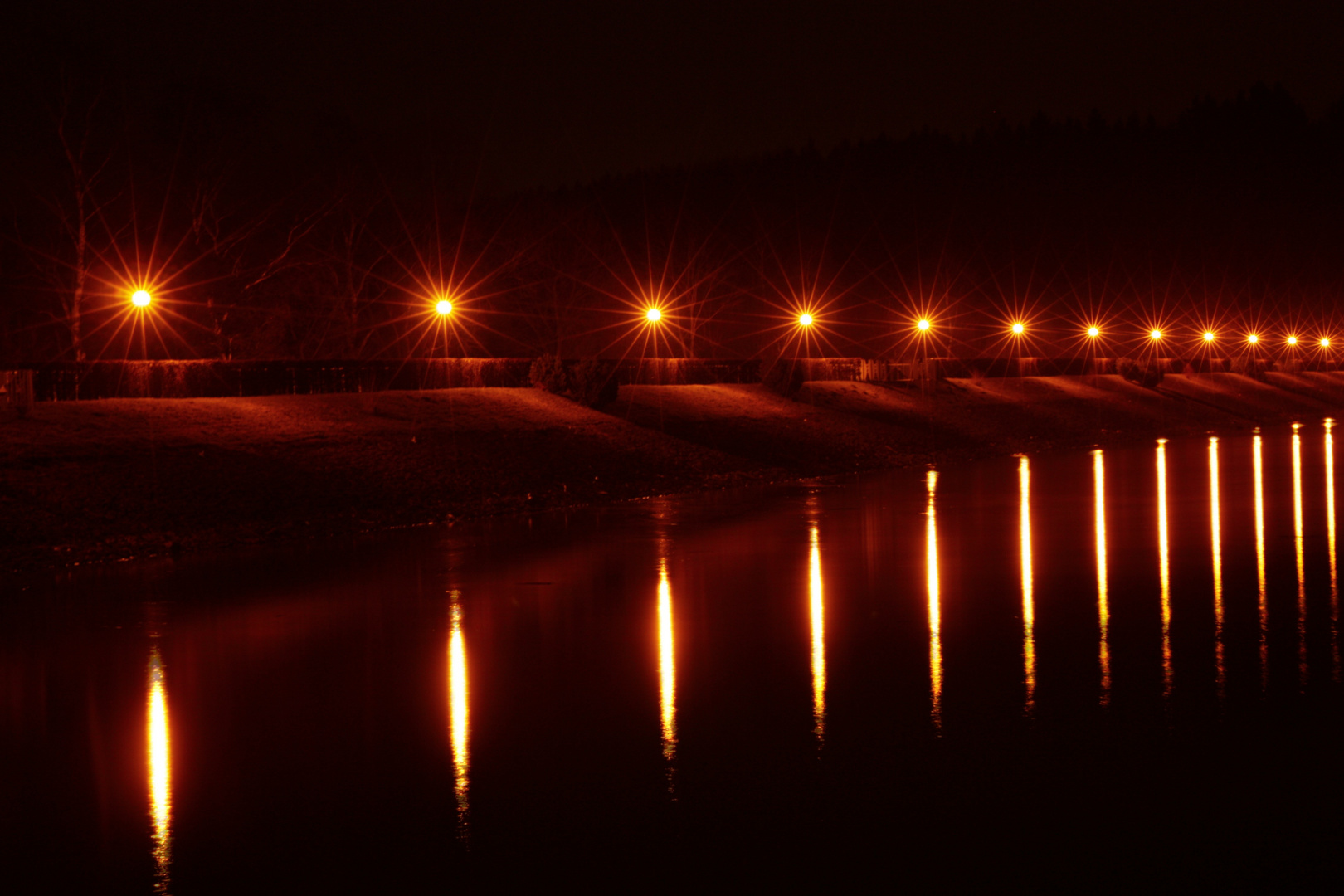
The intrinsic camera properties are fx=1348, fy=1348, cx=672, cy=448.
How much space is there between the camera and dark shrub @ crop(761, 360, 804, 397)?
43.4 metres

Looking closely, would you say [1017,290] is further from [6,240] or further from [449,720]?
[449,720]

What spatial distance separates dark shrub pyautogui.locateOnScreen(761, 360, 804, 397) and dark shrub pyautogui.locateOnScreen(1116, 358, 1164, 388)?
28.2 m

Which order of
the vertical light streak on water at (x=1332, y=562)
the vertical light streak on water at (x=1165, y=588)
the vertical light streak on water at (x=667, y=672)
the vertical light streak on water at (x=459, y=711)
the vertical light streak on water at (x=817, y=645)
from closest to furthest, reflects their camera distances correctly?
the vertical light streak on water at (x=459, y=711) → the vertical light streak on water at (x=667, y=672) → the vertical light streak on water at (x=817, y=645) → the vertical light streak on water at (x=1165, y=588) → the vertical light streak on water at (x=1332, y=562)

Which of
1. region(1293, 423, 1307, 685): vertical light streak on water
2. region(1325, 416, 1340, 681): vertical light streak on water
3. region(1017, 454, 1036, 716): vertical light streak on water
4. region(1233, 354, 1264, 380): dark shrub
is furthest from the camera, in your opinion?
region(1233, 354, 1264, 380): dark shrub

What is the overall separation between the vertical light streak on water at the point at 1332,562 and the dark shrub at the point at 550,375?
18769 mm

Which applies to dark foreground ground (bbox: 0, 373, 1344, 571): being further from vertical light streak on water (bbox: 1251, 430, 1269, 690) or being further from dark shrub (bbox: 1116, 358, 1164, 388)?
dark shrub (bbox: 1116, 358, 1164, 388)

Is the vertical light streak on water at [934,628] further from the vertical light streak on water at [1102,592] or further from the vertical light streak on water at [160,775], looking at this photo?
the vertical light streak on water at [160,775]

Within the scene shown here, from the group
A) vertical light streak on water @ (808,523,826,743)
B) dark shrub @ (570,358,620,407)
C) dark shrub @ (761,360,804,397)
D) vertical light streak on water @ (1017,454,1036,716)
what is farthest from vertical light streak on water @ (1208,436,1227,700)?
dark shrub @ (761,360,804,397)

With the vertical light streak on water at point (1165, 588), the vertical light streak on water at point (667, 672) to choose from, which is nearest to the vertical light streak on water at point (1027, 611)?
the vertical light streak on water at point (1165, 588)

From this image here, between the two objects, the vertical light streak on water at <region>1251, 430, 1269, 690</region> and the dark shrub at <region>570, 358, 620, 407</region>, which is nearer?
A: the vertical light streak on water at <region>1251, 430, 1269, 690</region>

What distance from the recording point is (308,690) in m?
8.13

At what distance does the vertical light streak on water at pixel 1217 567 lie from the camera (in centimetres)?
818

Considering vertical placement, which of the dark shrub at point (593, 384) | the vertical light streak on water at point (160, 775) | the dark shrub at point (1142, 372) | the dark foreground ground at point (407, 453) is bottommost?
the vertical light streak on water at point (160, 775)

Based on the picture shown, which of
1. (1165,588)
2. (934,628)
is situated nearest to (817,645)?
(934,628)
